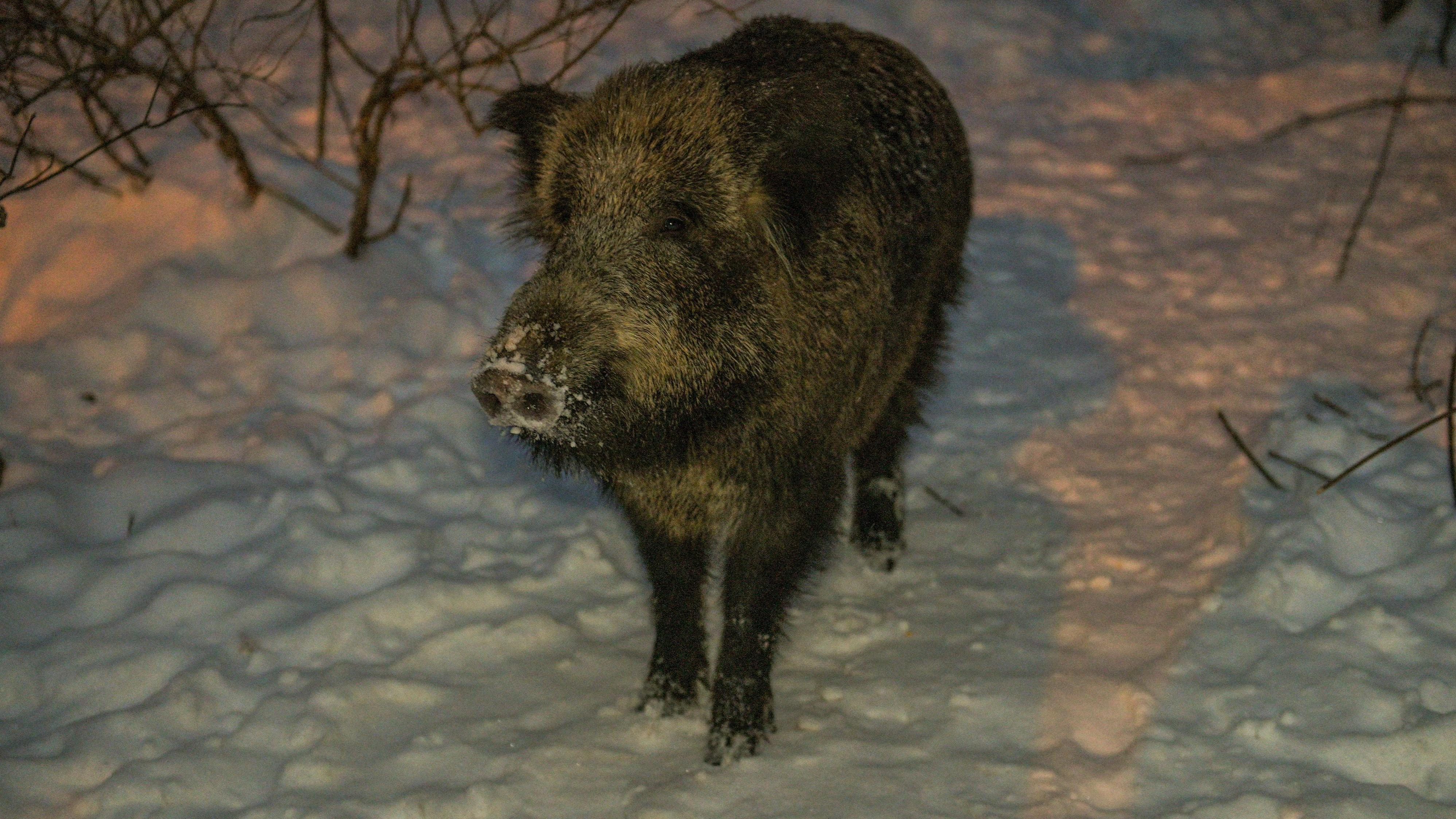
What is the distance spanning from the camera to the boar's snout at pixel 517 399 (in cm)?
227

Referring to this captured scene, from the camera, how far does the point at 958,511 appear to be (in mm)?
4176

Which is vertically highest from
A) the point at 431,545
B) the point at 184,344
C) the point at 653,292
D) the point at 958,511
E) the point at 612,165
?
the point at 612,165

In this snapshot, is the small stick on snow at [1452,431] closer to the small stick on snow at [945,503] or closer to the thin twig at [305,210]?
the small stick on snow at [945,503]

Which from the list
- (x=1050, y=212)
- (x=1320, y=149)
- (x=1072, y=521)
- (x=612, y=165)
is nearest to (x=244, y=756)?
(x=612, y=165)

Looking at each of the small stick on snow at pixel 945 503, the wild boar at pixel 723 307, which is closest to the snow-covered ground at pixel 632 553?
the small stick on snow at pixel 945 503

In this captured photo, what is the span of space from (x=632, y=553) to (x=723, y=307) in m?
1.49

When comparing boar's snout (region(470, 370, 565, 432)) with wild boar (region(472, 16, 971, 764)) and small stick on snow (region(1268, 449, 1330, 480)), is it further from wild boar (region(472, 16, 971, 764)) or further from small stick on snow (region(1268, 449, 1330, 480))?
small stick on snow (region(1268, 449, 1330, 480))

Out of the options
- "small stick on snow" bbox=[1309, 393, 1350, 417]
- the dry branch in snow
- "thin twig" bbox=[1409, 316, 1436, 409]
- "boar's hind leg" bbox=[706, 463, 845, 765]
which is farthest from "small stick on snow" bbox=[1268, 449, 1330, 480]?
the dry branch in snow

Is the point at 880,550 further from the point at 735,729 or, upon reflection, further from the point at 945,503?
the point at 735,729

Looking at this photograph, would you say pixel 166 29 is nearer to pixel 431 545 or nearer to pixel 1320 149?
pixel 431 545

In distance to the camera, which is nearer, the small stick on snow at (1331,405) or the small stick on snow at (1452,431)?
the small stick on snow at (1452,431)

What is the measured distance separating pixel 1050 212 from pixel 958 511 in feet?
8.92

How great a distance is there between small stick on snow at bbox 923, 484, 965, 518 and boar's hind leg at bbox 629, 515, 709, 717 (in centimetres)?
127

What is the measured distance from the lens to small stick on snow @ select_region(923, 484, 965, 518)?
4172mm
